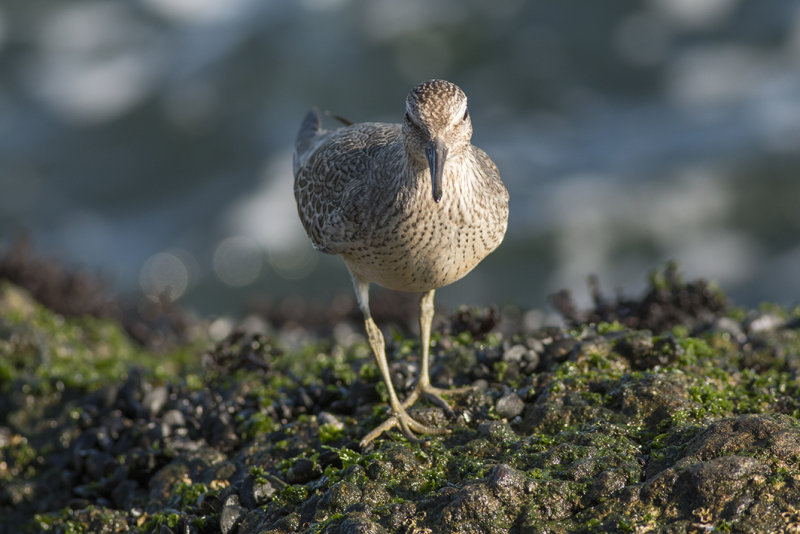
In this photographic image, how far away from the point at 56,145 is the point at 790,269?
601 inches

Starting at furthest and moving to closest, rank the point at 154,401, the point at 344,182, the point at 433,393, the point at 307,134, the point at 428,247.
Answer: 1. the point at 307,134
2. the point at 154,401
3. the point at 344,182
4. the point at 433,393
5. the point at 428,247

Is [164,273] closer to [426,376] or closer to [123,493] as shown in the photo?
[123,493]

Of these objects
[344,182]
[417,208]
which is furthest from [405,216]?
[344,182]

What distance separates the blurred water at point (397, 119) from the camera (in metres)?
15.6

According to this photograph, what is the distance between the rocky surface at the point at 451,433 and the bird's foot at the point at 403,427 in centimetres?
7

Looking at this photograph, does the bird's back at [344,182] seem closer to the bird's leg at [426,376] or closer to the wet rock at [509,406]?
the bird's leg at [426,376]

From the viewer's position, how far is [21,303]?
28.5ft

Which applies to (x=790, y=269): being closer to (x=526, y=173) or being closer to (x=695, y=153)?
(x=695, y=153)

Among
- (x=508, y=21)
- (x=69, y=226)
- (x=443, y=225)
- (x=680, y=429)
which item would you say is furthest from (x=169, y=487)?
(x=508, y=21)

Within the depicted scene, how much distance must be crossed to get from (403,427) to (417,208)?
1284mm

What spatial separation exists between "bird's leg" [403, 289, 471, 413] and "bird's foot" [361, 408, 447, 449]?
0.72 ft

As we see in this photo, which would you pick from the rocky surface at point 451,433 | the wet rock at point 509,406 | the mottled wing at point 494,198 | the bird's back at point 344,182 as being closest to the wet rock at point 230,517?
the rocky surface at point 451,433

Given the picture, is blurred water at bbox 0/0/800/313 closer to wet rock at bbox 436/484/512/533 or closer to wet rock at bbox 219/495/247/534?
wet rock at bbox 219/495/247/534

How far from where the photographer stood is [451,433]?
4789 millimetres
